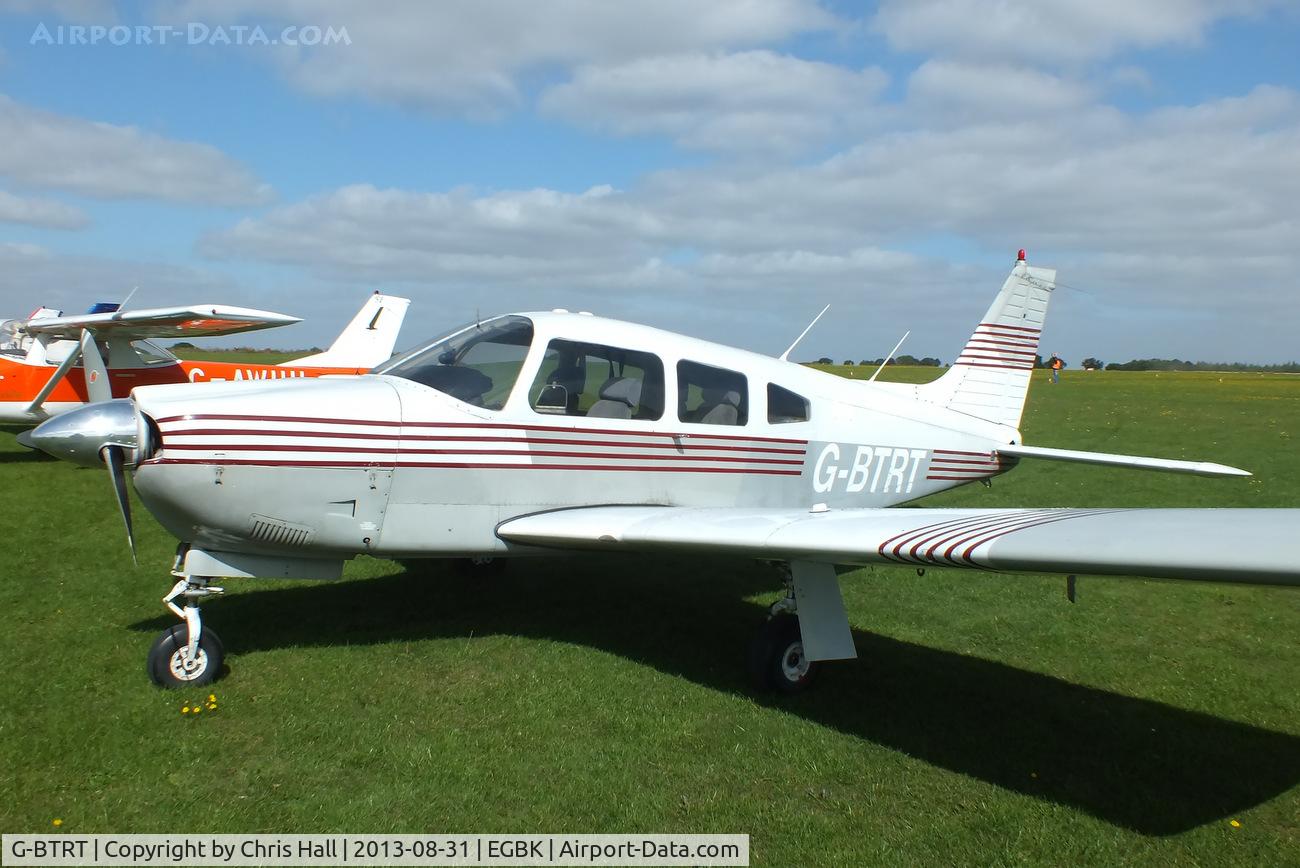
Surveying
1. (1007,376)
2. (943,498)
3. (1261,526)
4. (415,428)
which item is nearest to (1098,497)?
(943,498)

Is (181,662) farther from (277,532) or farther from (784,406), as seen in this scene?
(784,406)

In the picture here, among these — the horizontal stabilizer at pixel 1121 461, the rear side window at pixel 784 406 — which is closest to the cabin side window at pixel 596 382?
the rear side window at pixel 784 406

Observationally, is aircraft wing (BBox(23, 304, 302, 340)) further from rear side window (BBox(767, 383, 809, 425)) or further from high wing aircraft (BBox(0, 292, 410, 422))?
rear side window (BBox(767, 383, 809, 425))

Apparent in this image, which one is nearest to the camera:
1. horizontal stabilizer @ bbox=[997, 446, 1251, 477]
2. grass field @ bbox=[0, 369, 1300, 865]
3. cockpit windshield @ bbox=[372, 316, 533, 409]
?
grass field @ bbox=[0, 369, 1300, 865]

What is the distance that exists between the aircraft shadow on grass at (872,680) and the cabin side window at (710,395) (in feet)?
5.19

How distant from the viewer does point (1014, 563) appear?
3627mm

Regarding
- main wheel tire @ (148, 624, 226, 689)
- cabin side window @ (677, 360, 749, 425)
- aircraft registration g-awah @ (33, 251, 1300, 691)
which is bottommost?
main wheel tire @ (148, 624, 226, 689)

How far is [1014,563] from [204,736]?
3.91m

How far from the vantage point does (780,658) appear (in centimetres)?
508

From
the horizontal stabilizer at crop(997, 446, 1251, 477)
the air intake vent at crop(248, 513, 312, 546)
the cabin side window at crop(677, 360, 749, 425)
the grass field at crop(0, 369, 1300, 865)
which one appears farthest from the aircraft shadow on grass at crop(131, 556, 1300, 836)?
the horizontal stabilizer at crop(997, 446, 1251, 477)

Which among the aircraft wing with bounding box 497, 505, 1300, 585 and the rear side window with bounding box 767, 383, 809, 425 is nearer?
the aircraft wing with bounding box 497, 505, 1300, 585

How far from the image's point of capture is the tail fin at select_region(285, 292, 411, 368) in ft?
62.1

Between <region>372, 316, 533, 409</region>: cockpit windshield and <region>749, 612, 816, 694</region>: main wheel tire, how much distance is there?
7.14 feet

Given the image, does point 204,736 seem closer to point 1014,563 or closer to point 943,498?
point 1014,563
